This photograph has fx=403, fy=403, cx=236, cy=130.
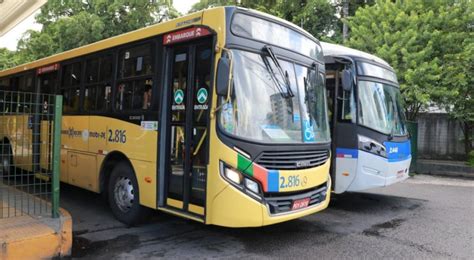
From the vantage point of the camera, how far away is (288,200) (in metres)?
4.95

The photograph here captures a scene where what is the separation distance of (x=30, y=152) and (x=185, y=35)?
15.2 ft

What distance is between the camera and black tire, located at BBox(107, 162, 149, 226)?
600 centimetres

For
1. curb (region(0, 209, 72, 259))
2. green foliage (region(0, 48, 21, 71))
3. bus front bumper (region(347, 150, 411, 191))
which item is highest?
green foliage (region(0, 48, 21, 71))

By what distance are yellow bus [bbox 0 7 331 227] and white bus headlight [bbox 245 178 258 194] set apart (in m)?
0.01

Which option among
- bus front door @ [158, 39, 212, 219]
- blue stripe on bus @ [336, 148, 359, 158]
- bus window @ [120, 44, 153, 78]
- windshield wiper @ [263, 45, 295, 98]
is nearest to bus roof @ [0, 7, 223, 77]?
bus window @ [120, 44, 153, 78]

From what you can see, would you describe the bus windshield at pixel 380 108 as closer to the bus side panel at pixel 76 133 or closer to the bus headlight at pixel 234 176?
the bus headlight at pixel 234 176

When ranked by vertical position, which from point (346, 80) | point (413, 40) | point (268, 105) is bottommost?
point (268, 105)

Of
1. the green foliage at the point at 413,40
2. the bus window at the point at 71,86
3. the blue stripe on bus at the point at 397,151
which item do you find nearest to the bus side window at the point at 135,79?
the bus window at the point at 71,86

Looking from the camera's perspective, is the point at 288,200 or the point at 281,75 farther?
the point at 281,75

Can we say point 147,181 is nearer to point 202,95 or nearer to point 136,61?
point 202,95

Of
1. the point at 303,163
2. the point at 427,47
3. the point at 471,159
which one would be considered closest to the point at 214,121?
the point at 303,163

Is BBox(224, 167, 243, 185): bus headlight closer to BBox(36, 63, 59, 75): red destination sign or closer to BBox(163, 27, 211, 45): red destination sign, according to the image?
BBox(163, 27, 211, 45): red destination sign

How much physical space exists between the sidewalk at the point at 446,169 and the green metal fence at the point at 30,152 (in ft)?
37.4

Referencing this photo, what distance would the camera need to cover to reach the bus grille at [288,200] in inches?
188
